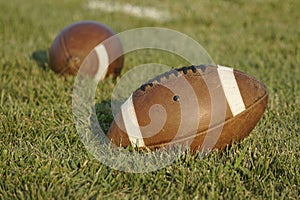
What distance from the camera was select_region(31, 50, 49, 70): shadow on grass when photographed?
5094mm

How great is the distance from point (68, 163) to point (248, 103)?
1231mm

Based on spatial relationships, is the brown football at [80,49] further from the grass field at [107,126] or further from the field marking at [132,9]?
the field marking at [132,9]

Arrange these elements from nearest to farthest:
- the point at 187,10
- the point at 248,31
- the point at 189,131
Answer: the point at 189,131 → the point at 248,31 → the point at 187,10

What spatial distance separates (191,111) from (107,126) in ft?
2.99

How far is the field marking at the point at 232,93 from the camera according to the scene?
2.86 m

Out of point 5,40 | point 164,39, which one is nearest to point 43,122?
point 5,40

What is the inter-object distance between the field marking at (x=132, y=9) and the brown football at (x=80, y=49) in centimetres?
358

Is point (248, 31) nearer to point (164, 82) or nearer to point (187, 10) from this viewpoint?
point (187, 10)

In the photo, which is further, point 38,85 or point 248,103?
point 38,85

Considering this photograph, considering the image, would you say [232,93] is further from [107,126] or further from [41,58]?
[41,58]

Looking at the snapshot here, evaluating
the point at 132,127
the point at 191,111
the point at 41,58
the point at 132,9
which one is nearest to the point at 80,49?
the point at 41,58

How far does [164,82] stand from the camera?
296 cm

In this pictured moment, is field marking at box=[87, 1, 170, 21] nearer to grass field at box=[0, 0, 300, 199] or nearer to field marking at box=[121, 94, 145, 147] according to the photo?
grass field at box=[0, 0, 300, 199]

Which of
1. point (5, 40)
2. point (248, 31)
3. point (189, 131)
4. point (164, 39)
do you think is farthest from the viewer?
point (248, 31)
